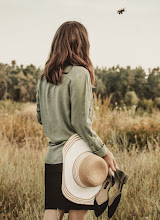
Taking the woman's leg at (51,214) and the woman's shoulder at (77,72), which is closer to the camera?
the woman's shoulder at (77,72)

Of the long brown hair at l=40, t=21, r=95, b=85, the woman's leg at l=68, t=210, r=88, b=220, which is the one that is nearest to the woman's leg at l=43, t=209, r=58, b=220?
the woman's leg at l=68, t=210, r=88, b=220

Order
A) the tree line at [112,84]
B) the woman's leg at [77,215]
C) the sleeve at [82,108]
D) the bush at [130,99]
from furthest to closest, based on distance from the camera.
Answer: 1. the tree line at [112,84]
2. the bush at [130,99]
3. the woman's leg at [77,215]
4. the sleeve at [82,108]

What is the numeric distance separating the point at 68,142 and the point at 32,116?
8.14 meters

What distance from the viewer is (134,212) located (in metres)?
2.94

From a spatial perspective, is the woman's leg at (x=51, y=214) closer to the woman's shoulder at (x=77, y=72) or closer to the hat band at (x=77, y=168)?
the hat band at (x=77, y=168)

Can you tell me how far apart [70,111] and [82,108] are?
12 cm

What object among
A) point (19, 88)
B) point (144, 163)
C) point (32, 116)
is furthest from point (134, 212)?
point (19, 88)

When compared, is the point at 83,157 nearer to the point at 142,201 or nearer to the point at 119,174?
the point at 119,174

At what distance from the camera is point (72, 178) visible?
174cm

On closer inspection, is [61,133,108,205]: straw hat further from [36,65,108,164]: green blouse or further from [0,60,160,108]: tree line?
[0,60,160,108]: tree line

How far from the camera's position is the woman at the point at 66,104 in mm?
1688

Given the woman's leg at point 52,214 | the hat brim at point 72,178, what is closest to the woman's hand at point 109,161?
the hat brim at point 72,178

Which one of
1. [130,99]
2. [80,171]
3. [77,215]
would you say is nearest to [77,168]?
[80,171]

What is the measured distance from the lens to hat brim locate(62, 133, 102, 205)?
172 cm
